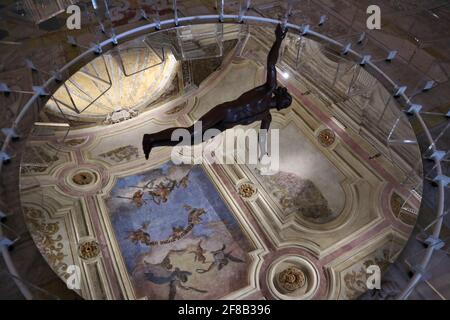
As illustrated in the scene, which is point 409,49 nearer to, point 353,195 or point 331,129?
point 331,129

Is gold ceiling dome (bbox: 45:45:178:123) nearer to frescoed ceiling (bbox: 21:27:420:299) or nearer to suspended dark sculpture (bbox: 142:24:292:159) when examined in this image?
frescoed ceiling (bbox: 21:27:420:299)

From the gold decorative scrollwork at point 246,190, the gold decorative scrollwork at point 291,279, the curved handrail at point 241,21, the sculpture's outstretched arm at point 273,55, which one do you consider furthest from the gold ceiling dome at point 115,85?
the gold decorative scrollwork at point 291,279

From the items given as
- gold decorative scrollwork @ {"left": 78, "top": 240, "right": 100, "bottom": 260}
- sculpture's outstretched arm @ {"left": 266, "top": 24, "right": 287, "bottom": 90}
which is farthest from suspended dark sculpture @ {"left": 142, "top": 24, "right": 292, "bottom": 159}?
gold decorative scrollwork @ {"left": 78, "top": 240, "right": 100, "bottom": 260}

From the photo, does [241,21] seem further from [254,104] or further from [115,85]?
[115,85]

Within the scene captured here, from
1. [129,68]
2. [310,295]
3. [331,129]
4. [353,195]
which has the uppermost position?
[129,68]

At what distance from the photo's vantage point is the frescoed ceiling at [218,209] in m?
4.69

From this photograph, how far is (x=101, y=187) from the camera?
5.97 meters

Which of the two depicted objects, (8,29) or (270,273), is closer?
(270,273)

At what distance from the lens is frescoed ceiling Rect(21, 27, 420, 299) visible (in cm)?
469

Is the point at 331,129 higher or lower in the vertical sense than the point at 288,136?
lower

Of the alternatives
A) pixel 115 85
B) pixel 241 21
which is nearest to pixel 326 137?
pixel 241 21

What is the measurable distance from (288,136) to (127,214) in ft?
9.23

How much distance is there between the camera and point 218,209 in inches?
234
